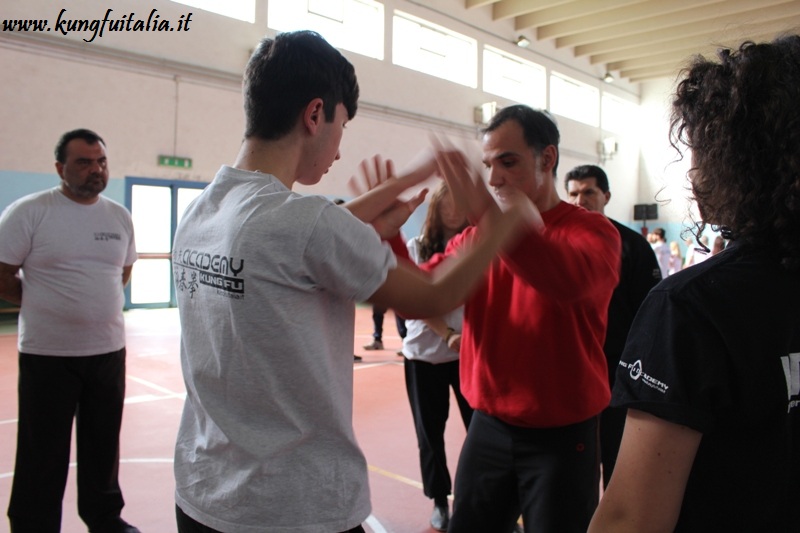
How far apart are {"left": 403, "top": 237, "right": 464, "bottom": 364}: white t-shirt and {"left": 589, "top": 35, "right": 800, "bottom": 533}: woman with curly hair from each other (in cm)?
247

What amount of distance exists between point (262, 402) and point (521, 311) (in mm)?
1110

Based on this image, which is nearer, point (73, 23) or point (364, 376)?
point (364, 376)

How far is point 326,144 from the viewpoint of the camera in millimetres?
1463

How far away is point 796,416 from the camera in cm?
100

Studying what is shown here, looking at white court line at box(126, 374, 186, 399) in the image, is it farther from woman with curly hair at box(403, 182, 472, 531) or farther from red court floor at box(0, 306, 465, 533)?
woman with curly hair at box(403, 182, 472, 531)

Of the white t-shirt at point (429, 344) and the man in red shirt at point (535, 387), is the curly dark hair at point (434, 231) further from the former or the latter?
the man in red shirt at point (535, 387)

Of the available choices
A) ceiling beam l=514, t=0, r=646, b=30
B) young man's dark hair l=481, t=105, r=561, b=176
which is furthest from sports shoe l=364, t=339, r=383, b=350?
ceiling beam l=514, t=0, r=646, b=30

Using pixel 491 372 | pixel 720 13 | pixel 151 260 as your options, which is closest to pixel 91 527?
pixel 491 372

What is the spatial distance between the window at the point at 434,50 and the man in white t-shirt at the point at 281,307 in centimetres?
1281

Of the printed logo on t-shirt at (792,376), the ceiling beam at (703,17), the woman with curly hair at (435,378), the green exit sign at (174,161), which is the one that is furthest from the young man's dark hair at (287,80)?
the ceiling beam at (703,17)

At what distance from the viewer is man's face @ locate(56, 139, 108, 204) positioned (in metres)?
3.25

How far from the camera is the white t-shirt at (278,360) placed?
1250mm

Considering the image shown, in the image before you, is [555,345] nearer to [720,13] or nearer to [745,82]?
[745,82]

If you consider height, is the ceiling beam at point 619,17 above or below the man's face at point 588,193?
above
